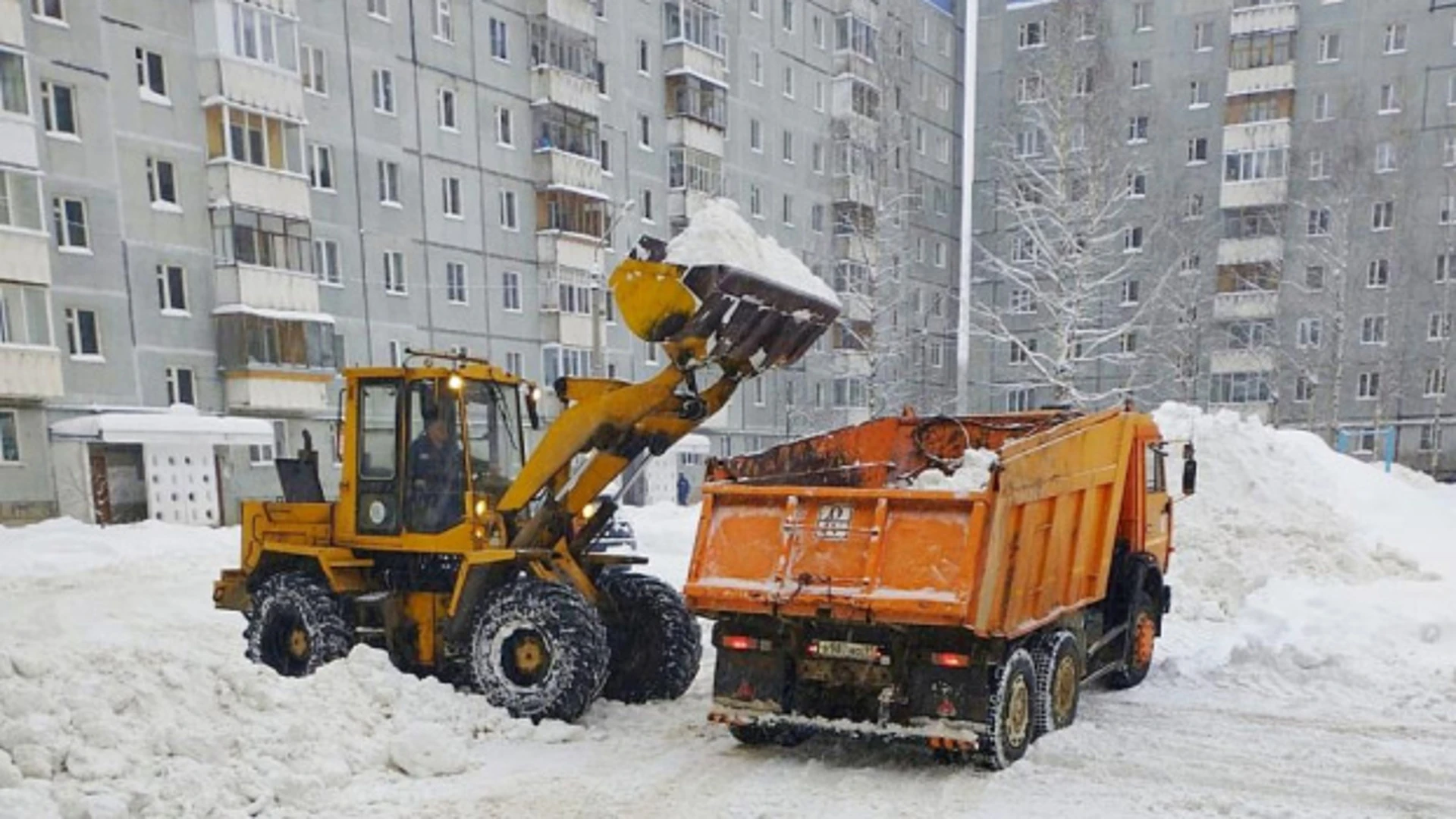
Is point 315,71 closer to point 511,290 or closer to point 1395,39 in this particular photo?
point 511,290

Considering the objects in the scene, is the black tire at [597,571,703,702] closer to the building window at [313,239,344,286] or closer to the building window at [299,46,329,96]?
the building window at [313,239,344,286]

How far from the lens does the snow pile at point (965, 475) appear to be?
7.35 m

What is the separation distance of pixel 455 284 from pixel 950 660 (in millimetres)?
25167

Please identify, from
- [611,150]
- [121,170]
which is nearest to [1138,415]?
[121,170]

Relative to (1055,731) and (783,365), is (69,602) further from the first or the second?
(1055,731)

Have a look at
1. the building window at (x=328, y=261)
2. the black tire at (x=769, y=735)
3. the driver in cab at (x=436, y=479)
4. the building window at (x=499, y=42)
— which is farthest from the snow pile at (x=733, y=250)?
the building window at (x=499, y=42)

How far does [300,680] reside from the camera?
6.86m

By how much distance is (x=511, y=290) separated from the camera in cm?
3050

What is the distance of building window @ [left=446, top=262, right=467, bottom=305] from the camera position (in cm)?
2886

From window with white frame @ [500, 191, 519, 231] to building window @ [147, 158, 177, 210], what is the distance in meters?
9.13

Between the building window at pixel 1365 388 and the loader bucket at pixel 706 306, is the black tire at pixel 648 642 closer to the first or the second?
the loader bucket at pixel 706 306

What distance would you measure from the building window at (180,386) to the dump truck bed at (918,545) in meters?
20.4

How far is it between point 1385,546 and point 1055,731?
906 centimetres

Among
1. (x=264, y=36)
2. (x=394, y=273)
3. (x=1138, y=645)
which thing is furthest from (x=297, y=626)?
(x=394, y=273)
